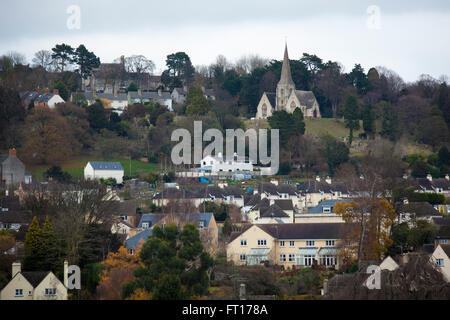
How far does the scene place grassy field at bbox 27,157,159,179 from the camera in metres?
73.0

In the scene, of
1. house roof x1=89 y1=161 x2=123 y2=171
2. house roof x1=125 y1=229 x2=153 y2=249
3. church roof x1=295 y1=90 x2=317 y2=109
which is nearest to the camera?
house roof x1=125 y1=229 x2=153 y2=249

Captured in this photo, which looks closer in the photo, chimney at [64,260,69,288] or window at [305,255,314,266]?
chimney at [64,260,69,288]

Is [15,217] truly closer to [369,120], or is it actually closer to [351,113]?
[369,120]

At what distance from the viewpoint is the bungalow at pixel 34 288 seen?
32.5 metres

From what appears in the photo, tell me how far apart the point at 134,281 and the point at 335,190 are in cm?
3520

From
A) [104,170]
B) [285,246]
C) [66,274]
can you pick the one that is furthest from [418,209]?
[104,170]

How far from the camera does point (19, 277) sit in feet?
108

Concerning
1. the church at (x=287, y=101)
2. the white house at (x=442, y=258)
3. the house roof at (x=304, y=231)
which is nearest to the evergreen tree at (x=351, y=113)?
the church at (x=287, y=101)

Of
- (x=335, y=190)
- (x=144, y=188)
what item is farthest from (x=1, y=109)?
(x=335, y=190)

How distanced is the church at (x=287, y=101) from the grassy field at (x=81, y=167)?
21781 mm

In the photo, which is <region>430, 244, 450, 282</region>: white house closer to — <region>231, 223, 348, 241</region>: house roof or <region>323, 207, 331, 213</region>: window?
<region>231, 223, 348, 241</region>: house roof
